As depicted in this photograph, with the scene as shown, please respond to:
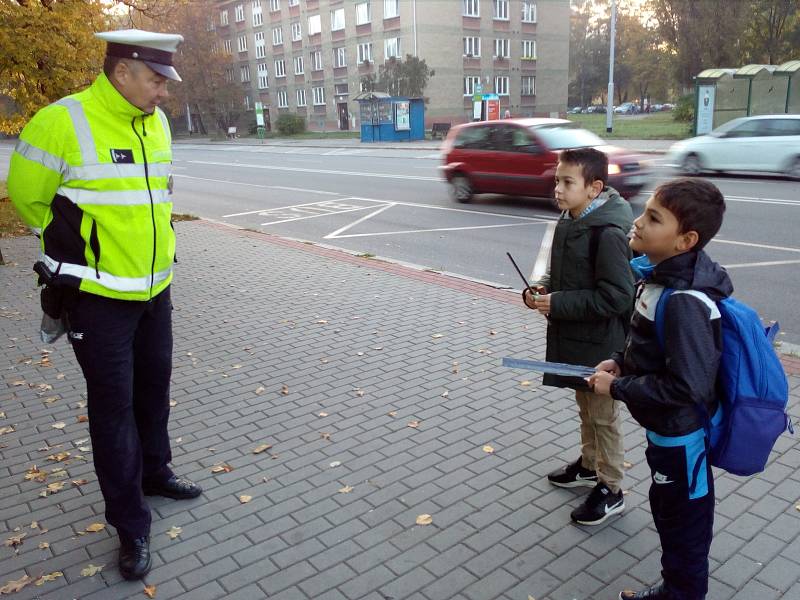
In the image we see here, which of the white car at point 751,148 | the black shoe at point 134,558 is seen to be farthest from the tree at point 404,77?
the black shoe at point 134,558

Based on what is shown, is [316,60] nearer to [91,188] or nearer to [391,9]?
[391,9]

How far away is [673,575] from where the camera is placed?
2615 millimetres

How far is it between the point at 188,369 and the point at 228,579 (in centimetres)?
281

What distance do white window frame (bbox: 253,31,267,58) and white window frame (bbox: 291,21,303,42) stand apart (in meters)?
5.05

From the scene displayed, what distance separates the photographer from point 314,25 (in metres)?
59.9

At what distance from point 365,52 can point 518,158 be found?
4568cm

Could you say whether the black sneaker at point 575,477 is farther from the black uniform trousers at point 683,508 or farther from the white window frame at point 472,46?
the white window frame at point 472,46

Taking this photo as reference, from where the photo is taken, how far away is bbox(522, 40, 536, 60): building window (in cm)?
5897

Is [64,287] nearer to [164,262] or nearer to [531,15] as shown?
[164,262]

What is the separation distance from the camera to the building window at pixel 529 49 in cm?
5897

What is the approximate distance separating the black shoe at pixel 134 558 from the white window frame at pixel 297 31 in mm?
63343

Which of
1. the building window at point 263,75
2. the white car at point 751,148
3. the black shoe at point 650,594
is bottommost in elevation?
the black shoe at point 650,594

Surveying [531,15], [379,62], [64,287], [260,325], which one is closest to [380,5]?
[379,62]

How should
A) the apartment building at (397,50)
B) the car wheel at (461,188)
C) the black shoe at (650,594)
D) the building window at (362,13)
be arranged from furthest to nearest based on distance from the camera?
the building window at (362,13), the apartment building at (397,50), the car wheel at (461,188), the black shoe at (650,594)
